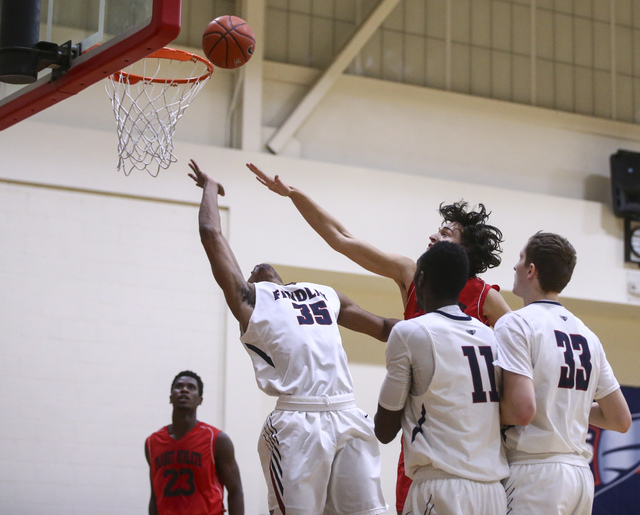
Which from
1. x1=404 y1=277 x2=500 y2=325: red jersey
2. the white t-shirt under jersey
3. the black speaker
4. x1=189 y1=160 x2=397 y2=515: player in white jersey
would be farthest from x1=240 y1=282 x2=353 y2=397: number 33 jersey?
the black speaker

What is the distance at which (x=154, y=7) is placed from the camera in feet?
14.6

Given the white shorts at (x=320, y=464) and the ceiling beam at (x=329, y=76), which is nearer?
the white shorts at (x=320, y=464)

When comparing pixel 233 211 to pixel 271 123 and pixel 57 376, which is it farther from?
pixel 57 376

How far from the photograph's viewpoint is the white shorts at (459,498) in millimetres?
3619

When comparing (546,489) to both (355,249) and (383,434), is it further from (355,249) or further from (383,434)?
(355,249)

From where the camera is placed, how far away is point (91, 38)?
195 inches

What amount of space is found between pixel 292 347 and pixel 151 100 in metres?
3.96

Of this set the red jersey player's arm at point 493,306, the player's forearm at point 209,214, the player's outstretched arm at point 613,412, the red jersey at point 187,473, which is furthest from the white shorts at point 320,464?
the red jersey at point 187,473

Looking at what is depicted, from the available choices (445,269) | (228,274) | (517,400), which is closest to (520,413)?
(517,400)

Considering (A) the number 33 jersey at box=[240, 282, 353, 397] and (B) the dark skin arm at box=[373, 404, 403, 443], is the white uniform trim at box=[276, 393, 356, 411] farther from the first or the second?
(B) the dark skin arm at box=[373, 404, 403, 443]

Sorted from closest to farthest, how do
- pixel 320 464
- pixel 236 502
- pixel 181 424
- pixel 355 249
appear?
pixel 320 464
pixel 355 249
pixel 236 502
pixel 181 424

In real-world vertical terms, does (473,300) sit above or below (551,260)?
below

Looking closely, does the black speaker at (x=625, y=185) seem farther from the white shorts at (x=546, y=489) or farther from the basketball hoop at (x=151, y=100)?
the white shorts at (x=546, y=489)

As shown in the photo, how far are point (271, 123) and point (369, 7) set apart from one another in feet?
6.78
